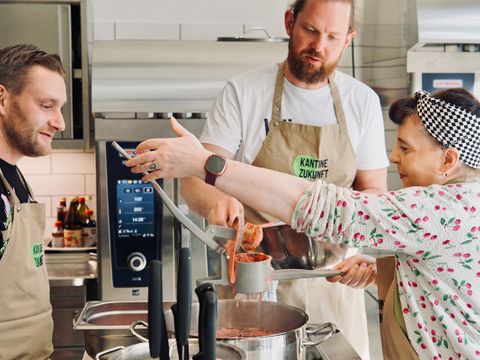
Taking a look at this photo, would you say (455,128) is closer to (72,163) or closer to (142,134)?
(142,134)

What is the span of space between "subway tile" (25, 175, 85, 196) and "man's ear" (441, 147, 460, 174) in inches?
88.6

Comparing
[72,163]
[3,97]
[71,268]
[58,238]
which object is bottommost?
[71,268]

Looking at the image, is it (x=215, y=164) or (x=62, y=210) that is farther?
(x=62, y=210)

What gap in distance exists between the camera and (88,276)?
277 centimetres

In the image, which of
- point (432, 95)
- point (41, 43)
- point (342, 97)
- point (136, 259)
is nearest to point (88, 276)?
point (136, 259)

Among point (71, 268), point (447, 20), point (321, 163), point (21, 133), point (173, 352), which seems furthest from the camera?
point (71, 268)

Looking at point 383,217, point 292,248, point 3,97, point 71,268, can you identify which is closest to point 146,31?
point 71,268

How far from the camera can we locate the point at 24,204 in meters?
1.76

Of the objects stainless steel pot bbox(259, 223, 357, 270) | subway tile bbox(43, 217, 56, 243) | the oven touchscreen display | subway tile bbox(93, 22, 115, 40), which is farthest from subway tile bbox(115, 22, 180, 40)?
stainless steel pot bbox(259, 223, 357, 270)

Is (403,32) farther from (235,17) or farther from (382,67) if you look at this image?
(235,17)

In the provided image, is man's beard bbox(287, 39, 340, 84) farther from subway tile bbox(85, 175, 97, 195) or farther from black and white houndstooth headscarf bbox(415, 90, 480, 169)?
subway tile bbox(85, 175, 97, 195)

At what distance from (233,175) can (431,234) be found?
1.37 ft

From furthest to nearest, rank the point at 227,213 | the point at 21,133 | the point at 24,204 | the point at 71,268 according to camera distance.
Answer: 1. the point at 71,268
2. the point at 21,133
3. the point at 24,204
4. the point at 227,213

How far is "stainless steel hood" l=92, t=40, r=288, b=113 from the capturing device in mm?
2660
